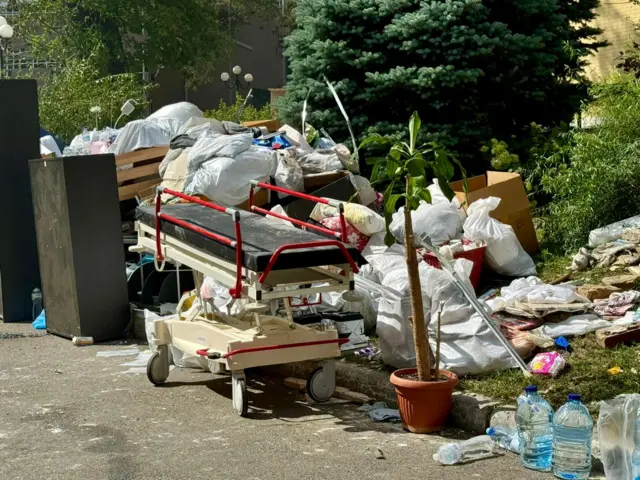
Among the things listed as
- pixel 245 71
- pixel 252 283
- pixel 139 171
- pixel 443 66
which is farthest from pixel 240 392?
pixel 245 71

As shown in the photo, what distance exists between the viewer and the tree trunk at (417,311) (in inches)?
229

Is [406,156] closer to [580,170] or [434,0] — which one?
[580,170]

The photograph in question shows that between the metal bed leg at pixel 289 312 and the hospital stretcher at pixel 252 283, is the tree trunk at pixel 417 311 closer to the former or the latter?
the hospital stretcher at pixel 252 283

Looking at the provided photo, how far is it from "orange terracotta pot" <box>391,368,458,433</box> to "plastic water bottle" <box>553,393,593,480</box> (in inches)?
34.4

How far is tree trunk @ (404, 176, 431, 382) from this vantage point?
580cm

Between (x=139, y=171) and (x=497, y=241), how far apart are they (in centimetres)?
417

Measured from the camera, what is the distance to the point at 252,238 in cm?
638

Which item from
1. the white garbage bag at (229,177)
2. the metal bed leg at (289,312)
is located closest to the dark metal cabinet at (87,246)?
the white garbage bag at (229,177)

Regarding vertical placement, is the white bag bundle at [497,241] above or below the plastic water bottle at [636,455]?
above

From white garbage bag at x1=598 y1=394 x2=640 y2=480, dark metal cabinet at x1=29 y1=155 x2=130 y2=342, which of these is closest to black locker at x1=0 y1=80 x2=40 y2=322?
dark metal cabinet at x1=29 y1=155 x2=130 y2=342

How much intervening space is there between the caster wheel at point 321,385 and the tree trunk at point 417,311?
910 mm

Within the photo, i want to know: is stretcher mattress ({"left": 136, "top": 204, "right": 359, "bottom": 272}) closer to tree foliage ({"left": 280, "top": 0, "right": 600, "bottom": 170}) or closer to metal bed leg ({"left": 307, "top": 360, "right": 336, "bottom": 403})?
metal bed leg ({"left": 307, "top": 360, "right": 336, "bottom": 403})

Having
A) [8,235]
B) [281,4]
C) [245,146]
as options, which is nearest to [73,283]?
[8,235]

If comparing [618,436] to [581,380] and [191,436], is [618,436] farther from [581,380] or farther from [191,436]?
[191,436]
